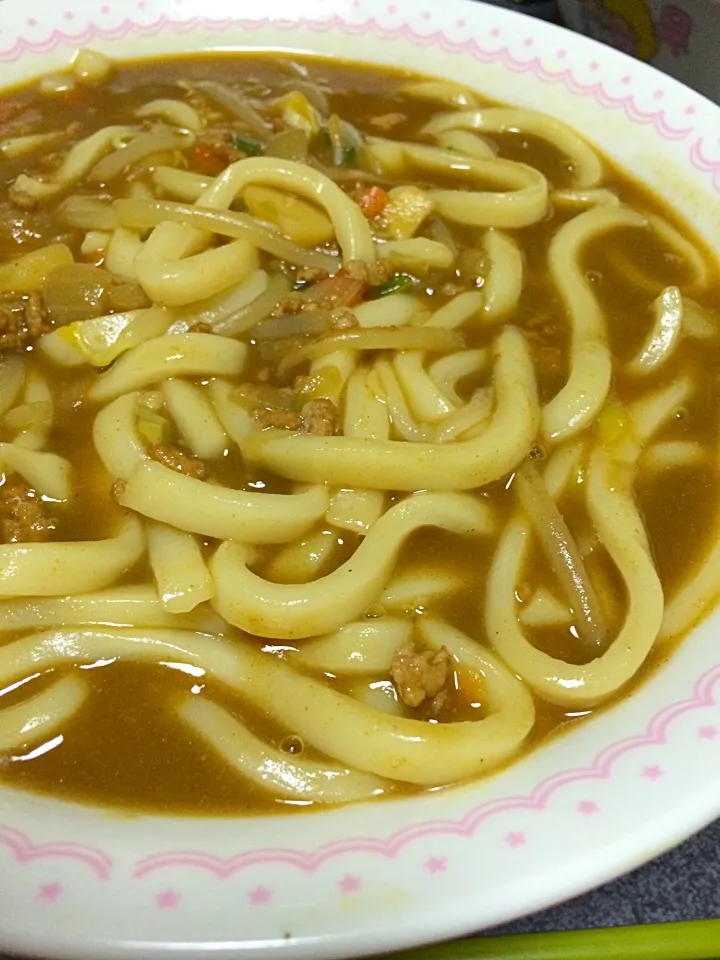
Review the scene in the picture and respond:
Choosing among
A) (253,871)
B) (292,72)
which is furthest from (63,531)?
(292,72)

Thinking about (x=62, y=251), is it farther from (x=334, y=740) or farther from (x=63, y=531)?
(x=334, y=740)

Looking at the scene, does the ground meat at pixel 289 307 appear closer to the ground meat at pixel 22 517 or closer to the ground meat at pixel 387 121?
the ground meat at pixel 22 517

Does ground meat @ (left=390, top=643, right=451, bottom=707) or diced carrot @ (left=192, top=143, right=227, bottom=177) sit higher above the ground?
diced carrot @ (left=192, top=143, right=227, bottom=177)

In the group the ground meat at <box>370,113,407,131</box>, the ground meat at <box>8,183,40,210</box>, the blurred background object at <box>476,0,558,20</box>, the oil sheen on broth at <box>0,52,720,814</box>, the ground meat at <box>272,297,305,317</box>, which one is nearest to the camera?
the oil sheen on broth at <box>0,52,720,814</box>

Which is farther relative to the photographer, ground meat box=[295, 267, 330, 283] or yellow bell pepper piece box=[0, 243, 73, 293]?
ground meat box=[295, 267, 330, 283]

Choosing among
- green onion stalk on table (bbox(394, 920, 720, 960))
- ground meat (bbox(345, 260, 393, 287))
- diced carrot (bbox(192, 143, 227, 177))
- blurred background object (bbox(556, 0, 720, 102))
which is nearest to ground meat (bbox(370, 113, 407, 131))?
diced carrot (bbox(192, 143, 227, 177))

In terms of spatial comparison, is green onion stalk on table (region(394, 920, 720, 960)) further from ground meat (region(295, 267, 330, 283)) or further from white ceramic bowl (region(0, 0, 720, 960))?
ground meat (region(295, 267, 330, 283))
